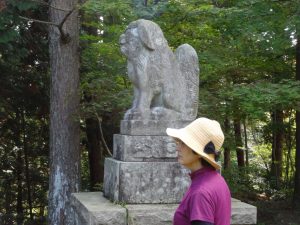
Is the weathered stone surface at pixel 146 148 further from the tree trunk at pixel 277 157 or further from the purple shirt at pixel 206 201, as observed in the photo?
the tree trunk at pixel 277 157

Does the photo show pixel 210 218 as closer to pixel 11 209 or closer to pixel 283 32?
pixel 283 32

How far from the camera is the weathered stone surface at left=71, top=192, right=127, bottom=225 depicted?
408cm

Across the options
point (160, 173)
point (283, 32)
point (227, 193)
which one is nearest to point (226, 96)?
point (283, 32)

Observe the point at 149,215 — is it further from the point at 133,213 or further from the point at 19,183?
the point at 19,183

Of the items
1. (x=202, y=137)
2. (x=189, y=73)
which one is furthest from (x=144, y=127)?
(x=202, y=137)

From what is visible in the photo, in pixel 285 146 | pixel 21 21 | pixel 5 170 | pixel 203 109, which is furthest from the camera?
pixel 285 146

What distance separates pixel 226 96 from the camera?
29.2 ft

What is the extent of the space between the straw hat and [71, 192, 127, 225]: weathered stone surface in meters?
1.69

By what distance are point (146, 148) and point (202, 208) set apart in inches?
88.7

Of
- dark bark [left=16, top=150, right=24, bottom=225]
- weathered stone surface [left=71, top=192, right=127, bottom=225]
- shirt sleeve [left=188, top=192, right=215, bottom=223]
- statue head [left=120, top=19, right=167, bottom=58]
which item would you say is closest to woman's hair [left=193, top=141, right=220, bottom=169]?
shirt sleeve [left=188, top=192, right=215, bottom=223]

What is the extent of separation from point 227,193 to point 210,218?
0.75 feet

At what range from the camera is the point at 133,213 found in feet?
13.8

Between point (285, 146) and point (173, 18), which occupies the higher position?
point (173, 18)

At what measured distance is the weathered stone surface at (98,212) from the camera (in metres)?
4.08
